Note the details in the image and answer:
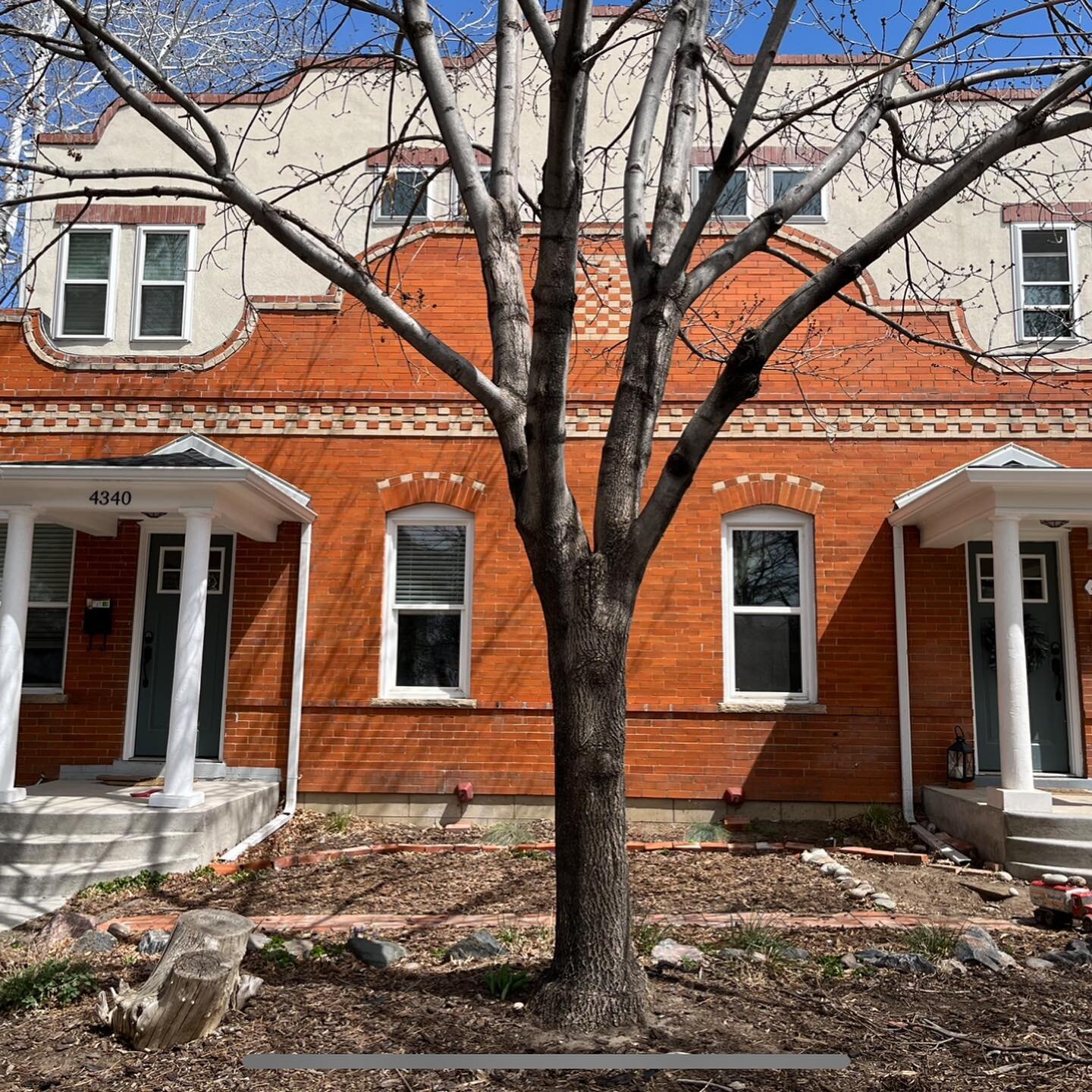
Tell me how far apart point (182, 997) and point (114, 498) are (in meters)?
5.86

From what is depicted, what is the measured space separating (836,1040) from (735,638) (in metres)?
6.24

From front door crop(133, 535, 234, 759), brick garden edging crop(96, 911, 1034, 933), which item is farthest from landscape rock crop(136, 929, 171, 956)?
front door crop(133, 535, 234, 759)

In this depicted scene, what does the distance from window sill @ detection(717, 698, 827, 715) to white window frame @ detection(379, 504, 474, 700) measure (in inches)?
106

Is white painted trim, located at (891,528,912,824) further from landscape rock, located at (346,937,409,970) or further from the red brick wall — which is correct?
landscape rock, located at (346,937,409,970)

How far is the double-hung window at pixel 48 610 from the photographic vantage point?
10.8 meters

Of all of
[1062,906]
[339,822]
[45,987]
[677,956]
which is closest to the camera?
[45,987]

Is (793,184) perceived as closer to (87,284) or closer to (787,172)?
(787,172)

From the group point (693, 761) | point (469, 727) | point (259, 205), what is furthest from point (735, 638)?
point (259, 205)

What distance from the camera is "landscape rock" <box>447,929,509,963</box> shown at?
18.3ft

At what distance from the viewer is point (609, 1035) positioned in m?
4.33

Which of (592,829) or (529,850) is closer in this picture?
(592,829)

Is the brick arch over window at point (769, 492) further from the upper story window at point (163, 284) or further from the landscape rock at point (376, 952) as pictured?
the upper story window at point (163, 284)

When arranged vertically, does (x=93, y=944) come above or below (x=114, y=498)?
below

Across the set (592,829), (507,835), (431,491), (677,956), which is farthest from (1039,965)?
(431,491)
